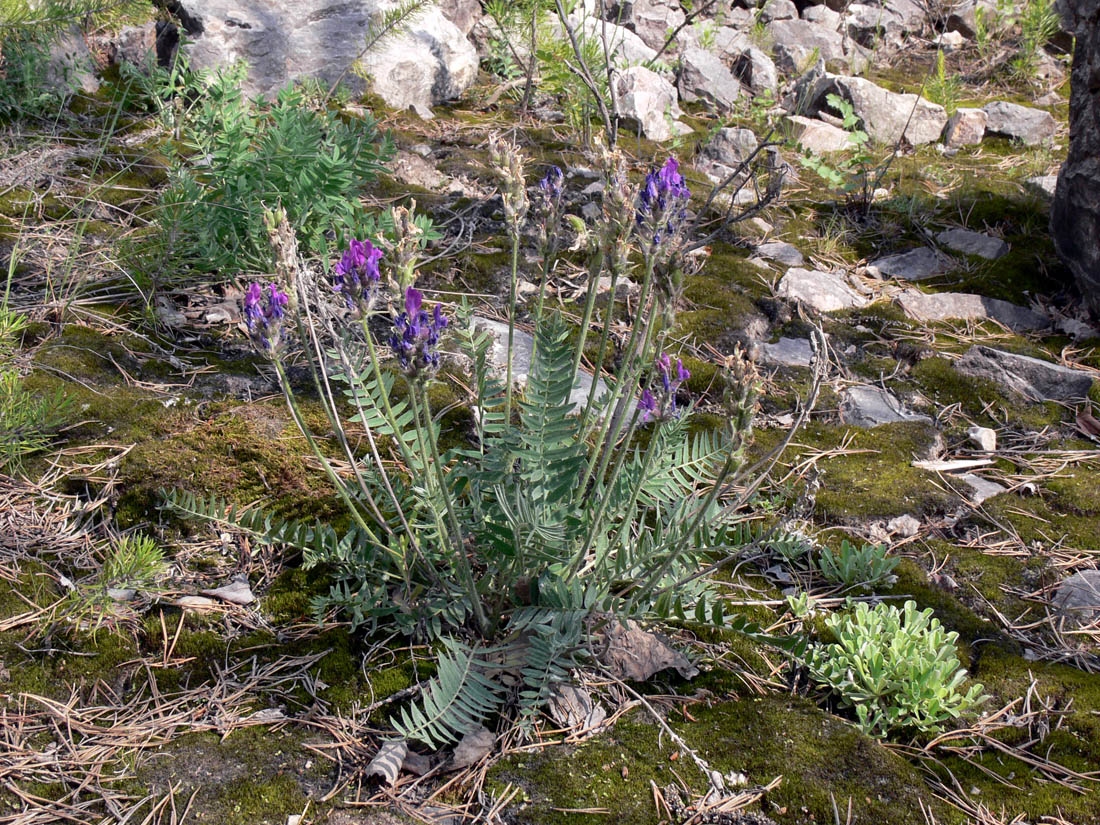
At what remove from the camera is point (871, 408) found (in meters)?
3.49

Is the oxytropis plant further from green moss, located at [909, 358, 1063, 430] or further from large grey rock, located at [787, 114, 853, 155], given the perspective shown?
large grey rock, located at [787, 114, 853, 155]

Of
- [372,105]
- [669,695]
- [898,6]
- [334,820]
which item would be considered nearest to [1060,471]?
[669,695]

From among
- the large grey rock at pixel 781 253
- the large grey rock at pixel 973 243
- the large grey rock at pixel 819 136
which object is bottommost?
the large grey rock at pixel 781 253

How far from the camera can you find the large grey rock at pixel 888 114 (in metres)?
6.30

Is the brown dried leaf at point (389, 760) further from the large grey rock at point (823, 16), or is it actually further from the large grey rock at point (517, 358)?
the large grey rock at point (823, 16)

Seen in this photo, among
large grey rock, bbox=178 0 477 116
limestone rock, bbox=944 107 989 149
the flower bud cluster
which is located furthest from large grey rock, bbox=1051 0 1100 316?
large grey rock, bbox=178 0 477 116

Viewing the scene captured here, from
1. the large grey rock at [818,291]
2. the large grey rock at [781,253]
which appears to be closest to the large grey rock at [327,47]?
the large grey rock at [781,253]

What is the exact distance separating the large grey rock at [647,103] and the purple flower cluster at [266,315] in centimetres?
436

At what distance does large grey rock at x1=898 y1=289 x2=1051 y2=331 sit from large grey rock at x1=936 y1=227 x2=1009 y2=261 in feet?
1.77

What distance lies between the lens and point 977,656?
2344mm

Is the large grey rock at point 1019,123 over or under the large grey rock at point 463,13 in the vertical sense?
under

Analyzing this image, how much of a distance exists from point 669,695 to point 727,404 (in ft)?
3.03

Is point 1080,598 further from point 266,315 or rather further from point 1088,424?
point 266,315

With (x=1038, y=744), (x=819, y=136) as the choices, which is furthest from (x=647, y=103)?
(x=1038, y=744)
